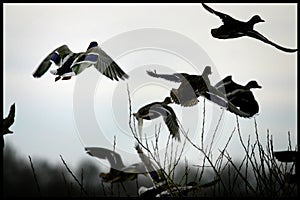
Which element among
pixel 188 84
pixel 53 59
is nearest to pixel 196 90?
pixel 188 84

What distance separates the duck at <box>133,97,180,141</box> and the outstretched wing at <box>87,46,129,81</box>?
90 millimetres

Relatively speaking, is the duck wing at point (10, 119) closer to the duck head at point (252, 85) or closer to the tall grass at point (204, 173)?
the tall grass at point (204, 173)

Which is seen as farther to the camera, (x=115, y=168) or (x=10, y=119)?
(x=10, y=119)

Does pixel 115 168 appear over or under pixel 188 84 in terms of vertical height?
under

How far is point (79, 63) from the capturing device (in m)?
0.80

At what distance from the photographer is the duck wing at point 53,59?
33.0 inches

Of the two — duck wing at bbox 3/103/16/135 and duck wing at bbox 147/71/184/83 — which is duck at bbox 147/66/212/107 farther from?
duck wing at bbox 3/103/16/135

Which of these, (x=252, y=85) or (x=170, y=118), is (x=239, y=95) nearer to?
(x=252, y=85)

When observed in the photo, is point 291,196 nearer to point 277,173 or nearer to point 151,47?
point 277,173

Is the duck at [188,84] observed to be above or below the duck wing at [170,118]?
above

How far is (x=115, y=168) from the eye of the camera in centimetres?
78

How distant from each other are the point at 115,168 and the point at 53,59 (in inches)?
9.2

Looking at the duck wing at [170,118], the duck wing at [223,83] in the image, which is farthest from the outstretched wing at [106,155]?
the duck wing at [223,83]

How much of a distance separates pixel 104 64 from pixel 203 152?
257 mm
